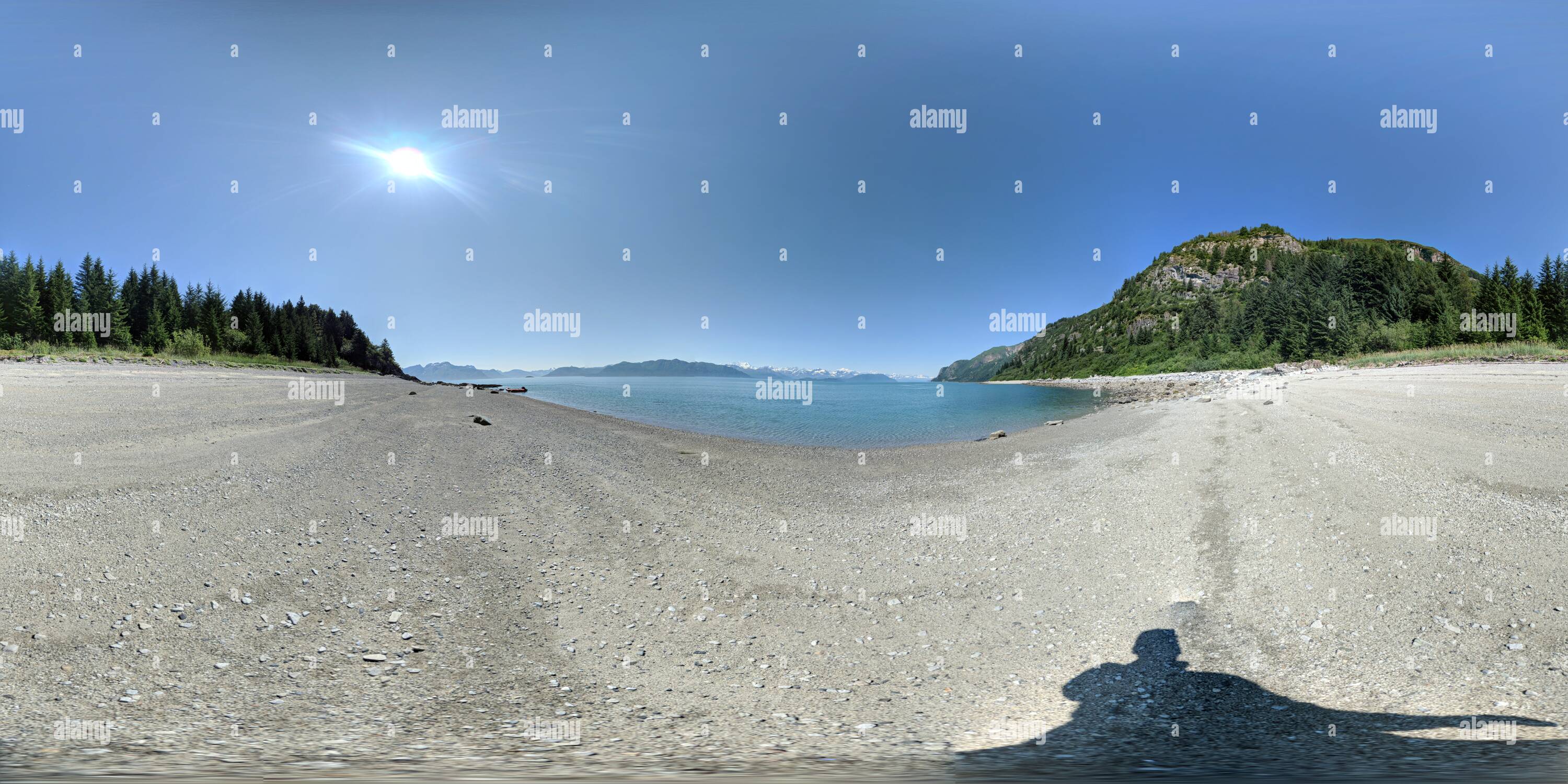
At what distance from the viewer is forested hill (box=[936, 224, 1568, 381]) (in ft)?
171

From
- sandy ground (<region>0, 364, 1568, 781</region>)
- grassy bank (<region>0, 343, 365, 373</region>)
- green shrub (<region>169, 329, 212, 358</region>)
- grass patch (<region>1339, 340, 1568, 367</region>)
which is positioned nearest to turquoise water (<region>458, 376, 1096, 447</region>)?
sandy ground (<region>0, 364, 1568, 781</region>)

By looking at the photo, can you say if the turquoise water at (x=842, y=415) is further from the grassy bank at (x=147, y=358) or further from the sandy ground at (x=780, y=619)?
the grassy bank at (x=147, y=358)

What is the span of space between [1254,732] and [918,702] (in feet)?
8.33

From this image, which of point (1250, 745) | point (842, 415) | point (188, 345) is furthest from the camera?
point (188, 345)

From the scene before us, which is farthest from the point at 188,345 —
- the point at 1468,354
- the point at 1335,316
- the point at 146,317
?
the point at 1335,316

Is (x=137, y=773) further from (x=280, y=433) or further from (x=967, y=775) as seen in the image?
(x=280, y=433)

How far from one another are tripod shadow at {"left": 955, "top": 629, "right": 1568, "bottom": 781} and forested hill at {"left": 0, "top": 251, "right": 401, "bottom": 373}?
7907 cm

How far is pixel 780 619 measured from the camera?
19.1 feet

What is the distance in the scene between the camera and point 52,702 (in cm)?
384

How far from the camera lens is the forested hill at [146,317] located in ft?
161

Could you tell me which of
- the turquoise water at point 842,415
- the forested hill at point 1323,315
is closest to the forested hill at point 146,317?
the turquoise water at point 842,415

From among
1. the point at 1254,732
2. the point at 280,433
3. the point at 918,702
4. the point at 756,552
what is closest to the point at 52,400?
the point at 280,433

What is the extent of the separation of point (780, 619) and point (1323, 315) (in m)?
88.6

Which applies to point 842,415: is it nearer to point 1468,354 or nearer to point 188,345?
point 1468,354
